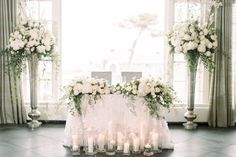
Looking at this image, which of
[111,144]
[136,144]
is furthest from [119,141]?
[136,144]

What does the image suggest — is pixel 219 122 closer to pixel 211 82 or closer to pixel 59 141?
pixel 211 82

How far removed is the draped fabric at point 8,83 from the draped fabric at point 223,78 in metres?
3.42

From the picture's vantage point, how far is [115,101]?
20.0ft

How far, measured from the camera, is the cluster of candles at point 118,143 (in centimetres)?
591

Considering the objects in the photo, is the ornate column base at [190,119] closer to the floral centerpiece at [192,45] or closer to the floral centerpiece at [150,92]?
the floral centerpiece at [192,45]

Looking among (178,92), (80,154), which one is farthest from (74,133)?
(178,92)

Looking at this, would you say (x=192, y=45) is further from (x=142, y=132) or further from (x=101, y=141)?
(x=101, y=141)

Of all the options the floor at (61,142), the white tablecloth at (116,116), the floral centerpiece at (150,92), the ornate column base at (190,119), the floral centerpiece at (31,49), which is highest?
the floral centerpiece at (31,49)

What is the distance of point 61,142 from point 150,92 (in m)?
1.58

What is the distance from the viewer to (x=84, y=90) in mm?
5992

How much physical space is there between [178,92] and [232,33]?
144cm

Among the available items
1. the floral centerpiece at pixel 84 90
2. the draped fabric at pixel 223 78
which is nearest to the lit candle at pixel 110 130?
the floral centerpiece at pixel 84 90

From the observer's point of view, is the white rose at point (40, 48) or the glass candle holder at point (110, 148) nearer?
the glass candle holder at point (110, 148)

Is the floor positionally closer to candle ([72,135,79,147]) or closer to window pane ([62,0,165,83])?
candle ([72,135,79,147])
